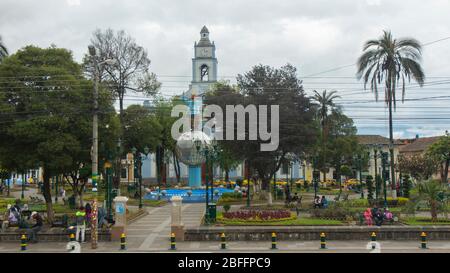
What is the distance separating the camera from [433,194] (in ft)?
76.7

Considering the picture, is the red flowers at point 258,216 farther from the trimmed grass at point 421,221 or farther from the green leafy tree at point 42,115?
the green leafy tree at point 42,115

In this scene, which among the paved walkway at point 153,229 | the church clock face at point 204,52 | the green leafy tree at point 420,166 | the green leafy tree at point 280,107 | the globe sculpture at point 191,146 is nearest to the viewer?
the paved walkway at point 153,229

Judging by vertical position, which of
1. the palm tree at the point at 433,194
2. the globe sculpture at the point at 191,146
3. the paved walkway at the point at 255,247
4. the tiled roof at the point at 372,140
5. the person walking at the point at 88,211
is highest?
the tiled roof at the point at 372,140

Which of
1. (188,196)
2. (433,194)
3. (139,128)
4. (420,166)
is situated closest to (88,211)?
(433,194)

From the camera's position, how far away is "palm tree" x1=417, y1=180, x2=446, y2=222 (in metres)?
23.3

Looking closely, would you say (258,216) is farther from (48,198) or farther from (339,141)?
(339,141)

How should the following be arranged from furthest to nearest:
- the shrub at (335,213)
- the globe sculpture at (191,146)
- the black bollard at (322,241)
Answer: the globe sculpture at (191,146) < the shrub at (335,213) < the black bollard at (322,241)

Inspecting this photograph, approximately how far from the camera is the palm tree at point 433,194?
23344 mm

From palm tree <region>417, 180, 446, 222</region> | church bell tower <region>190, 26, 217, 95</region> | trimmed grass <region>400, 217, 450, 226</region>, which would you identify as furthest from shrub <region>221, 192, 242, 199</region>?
church bell tower <region>190, 26, 217, 95</region>

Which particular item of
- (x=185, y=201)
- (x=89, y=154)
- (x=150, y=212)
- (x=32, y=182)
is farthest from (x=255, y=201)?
(x=32, y=182)

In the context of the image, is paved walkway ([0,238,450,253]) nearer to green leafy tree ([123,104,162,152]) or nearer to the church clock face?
green leafy tree ([123,104,162,152])

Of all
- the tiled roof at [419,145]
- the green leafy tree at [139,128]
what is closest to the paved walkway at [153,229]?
the green leafy tree at [139,128]

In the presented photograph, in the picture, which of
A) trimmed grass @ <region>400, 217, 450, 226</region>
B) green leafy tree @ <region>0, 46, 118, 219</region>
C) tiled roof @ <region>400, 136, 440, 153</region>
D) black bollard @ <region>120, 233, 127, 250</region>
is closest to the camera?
black bollard @ <region>120, 233, 127, 250</region>
